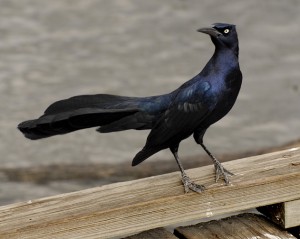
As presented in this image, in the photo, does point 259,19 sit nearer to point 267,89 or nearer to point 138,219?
point 267,89

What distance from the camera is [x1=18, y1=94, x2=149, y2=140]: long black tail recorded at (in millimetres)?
3021

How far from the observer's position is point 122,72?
26.1 ft

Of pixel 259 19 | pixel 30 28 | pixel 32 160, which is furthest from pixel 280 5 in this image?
pixel 32 160

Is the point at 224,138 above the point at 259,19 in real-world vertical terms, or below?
below

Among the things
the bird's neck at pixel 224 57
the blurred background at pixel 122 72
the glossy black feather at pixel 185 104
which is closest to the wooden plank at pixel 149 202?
the glossy black feather at pixel 185 104

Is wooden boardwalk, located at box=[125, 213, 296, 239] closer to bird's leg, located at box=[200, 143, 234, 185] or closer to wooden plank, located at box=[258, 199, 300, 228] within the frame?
wooden plank, located at box=[258, 199, 300, 228]

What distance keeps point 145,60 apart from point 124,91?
2.40 ft

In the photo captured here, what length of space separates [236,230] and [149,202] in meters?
0.37

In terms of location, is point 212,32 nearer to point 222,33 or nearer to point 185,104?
point 222,33

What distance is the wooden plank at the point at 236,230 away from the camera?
10.9 ft

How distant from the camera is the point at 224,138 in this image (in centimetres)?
681

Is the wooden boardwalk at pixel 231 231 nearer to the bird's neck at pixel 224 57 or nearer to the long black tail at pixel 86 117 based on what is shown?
the long black tail at pixel 86 117

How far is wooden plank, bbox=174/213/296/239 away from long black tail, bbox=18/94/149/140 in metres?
0.44

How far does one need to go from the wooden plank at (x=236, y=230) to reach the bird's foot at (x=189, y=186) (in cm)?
19
